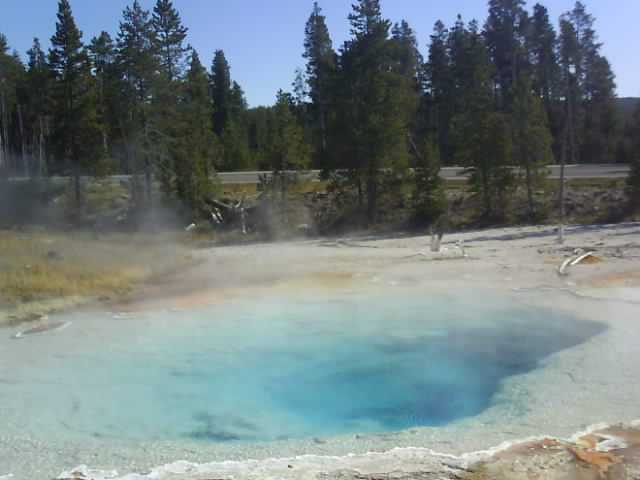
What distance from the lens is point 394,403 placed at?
8703 mm

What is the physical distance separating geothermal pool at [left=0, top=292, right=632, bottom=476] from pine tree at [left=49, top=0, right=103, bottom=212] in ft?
58.4

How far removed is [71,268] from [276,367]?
8.71 metres

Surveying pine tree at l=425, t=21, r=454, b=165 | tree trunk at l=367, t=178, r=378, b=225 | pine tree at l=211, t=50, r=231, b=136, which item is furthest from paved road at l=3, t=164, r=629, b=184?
pine tree at l=211, t=50, r=231, b=136

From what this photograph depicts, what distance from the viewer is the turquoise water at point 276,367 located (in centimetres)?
818

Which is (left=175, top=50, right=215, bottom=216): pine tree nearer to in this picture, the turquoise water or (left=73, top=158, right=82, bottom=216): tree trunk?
(left=73, top=158, right=82, bottom=216): tree trunk

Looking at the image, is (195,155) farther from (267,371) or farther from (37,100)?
(37,100)

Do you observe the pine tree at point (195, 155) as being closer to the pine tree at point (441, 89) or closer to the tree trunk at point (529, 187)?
the tree trunk at point (529, 187)

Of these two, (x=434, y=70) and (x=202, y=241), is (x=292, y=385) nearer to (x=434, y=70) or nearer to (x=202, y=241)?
(x=202, y=241)

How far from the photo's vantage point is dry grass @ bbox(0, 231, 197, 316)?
14875mm

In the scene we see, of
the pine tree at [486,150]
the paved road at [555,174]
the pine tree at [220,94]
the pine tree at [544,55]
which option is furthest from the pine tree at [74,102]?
the pine tree at [544,55]

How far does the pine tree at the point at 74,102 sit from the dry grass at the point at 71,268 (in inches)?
270

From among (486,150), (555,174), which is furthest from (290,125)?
(555,174)

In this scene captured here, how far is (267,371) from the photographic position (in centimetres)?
1014

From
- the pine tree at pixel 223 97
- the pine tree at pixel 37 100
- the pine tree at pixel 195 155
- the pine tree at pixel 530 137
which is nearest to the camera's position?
the pine tree at pixel 530 137
